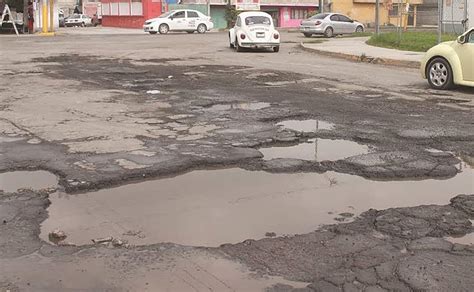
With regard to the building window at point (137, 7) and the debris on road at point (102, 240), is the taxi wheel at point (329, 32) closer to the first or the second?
the building window at point (137, 7)

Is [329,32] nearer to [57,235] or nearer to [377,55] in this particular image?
[377,55]

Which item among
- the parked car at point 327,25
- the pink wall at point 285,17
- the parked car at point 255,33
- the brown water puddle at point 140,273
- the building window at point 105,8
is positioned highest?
the building window at point 105,8

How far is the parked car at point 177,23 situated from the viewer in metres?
43.1

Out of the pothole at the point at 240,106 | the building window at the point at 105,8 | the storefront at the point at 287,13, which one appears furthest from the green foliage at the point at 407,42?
the building window at the point at 105,8

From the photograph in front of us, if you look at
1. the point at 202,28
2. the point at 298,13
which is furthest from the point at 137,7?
the point at 298,13

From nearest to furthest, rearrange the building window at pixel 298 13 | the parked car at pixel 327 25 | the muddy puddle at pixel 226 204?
the muddy puddle at pixel 226 204 < the parked car at pixel 327 25 < the building window at pixel 298 13

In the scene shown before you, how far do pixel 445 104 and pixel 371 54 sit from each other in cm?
1148

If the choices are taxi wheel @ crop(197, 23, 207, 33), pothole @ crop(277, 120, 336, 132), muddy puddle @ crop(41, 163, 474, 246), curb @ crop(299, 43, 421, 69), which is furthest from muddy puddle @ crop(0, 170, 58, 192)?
taxi wheel @ crop(197, 23, 207, 33)

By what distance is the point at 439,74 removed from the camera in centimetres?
1395

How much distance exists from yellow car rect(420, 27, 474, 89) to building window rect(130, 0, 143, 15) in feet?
148

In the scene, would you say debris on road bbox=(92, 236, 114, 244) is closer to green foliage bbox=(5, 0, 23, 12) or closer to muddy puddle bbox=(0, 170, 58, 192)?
muddy puddle bbox=(0, 170, 58, 192)

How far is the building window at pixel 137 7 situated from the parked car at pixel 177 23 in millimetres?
12812

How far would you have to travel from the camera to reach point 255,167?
709 centimetres

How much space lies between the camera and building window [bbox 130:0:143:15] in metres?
56.0
